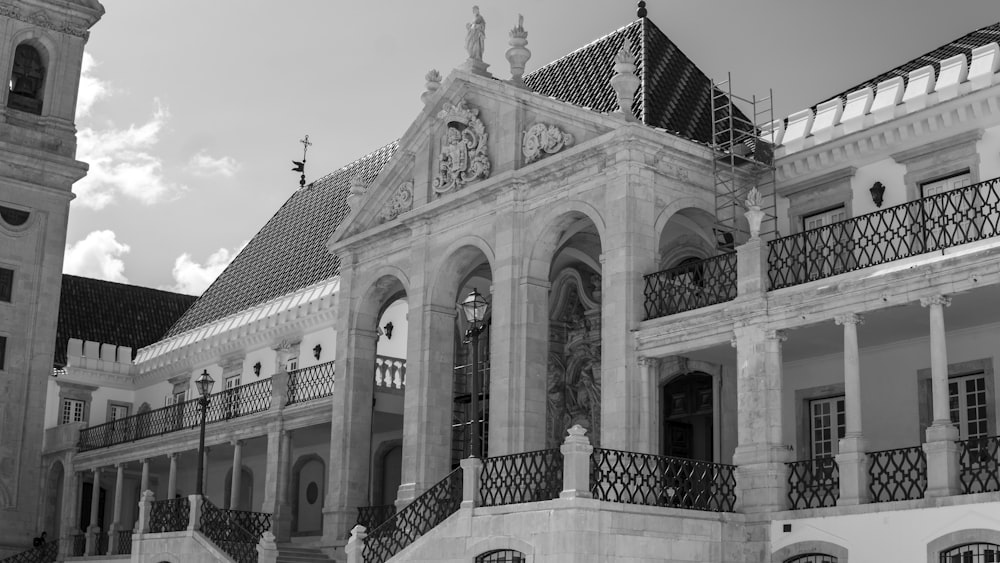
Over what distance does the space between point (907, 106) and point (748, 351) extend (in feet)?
15.5

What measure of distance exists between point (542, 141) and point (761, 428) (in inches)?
273

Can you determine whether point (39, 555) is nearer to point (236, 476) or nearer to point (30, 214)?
point (236, 476)

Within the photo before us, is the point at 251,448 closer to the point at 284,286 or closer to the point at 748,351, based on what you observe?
the point at 284,286

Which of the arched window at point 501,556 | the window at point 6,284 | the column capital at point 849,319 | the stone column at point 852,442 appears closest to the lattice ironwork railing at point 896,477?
the stone column at point 852,442

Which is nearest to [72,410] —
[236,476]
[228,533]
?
[236,476]

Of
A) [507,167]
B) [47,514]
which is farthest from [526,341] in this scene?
[47,514]

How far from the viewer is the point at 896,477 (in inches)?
720

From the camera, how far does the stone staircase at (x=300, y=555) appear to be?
25.1 metres

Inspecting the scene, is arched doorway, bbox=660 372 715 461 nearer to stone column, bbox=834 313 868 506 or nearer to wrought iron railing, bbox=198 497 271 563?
stone column, bbox=834 313 868 506

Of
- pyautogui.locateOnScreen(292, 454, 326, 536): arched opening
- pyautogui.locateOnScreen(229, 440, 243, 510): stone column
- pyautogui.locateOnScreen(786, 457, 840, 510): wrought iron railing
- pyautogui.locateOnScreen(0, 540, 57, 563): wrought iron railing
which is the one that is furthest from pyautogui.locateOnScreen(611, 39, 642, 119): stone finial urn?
Result: pyautogui.locateOnScreen(0, 540, 57, 563): wrought iron railing

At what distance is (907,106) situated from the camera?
2008cm

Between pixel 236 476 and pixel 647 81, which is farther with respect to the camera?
pixel 236 476

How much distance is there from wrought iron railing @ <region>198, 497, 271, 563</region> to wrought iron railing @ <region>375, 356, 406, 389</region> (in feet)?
14.4

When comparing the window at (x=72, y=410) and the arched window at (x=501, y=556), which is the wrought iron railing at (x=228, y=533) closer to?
the arched window at (x=501, y=556)
